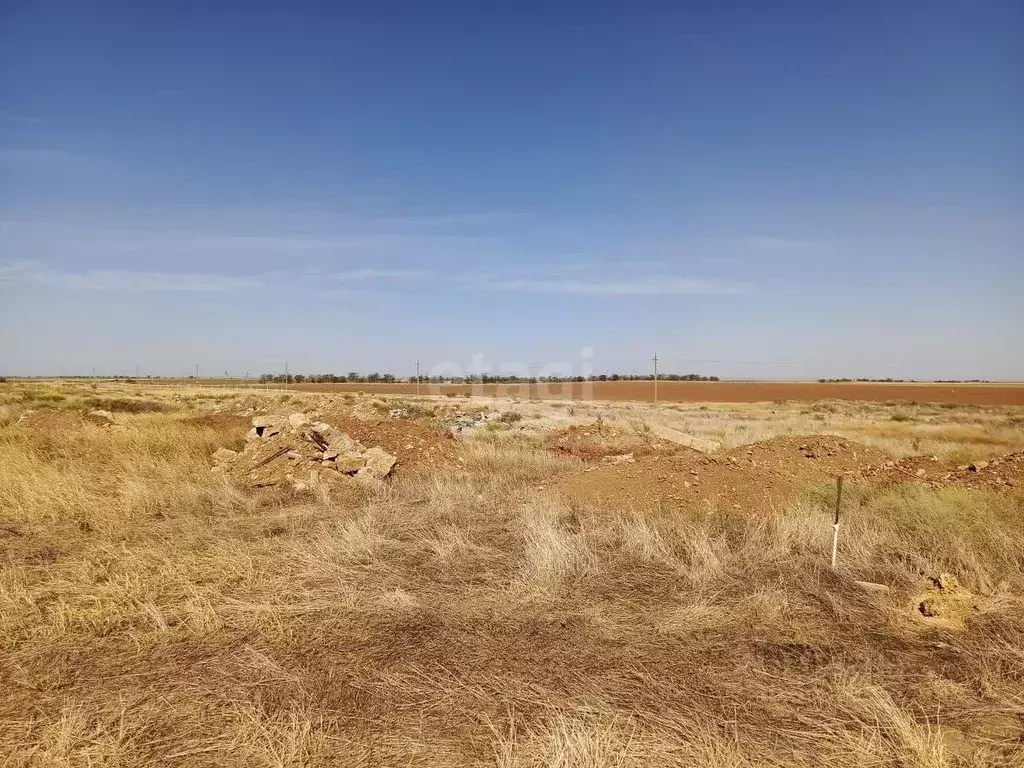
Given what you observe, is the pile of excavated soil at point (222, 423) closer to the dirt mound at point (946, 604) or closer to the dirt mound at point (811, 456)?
the dirt mound at point (811, 456)

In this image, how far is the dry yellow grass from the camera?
320 cm

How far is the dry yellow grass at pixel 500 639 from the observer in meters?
3.20

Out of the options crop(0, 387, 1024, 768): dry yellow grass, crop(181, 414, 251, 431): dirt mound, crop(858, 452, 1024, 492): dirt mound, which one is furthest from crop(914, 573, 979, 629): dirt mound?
crop(181, 414, 251, 431): dirt mound

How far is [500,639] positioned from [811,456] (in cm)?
1057

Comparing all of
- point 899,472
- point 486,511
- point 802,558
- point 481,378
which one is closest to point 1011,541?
point 802,558

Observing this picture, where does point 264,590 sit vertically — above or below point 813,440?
below

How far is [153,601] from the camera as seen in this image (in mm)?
5008

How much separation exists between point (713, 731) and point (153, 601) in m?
4.67

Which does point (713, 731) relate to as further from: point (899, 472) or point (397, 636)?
point (899, 472)

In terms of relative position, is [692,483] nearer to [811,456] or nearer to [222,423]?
[811,456]

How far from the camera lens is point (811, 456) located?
12617 mm

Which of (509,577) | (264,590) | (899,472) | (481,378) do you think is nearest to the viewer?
(264,590)

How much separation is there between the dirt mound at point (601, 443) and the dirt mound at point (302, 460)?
225 inches

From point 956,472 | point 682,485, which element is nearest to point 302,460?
point 682,485
